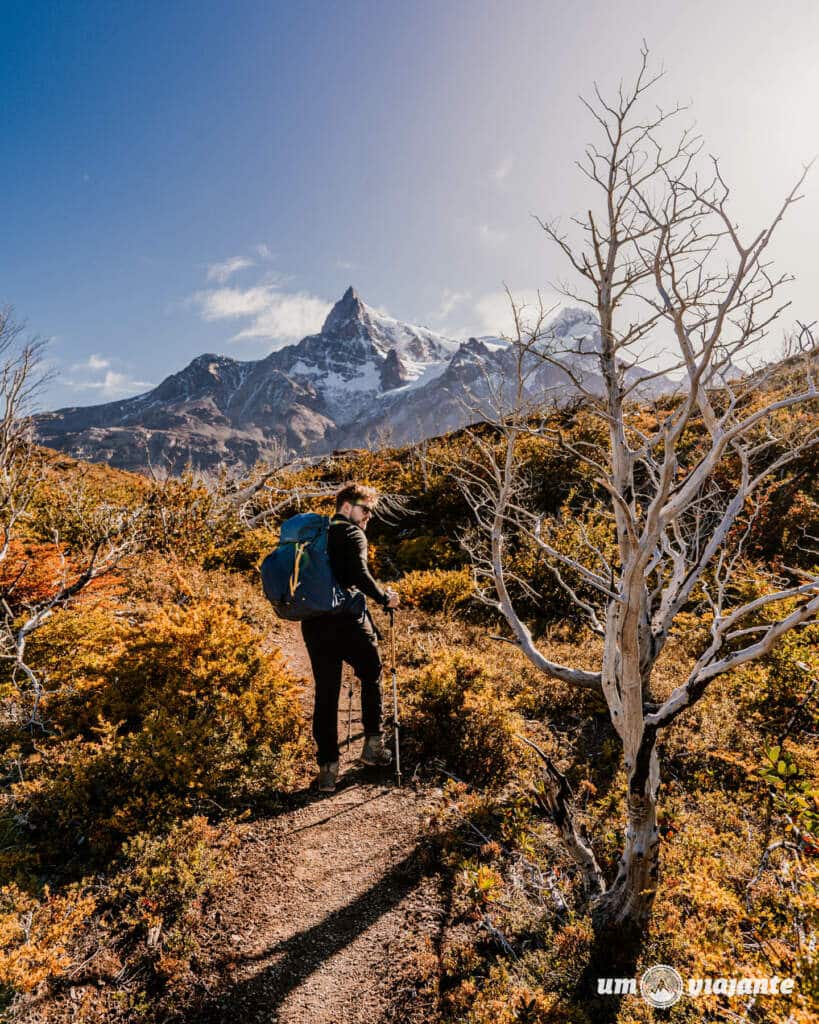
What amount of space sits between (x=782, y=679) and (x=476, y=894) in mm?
3821

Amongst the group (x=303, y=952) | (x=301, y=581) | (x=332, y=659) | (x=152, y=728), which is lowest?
(x=303, y=952)

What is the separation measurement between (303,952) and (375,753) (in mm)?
1716

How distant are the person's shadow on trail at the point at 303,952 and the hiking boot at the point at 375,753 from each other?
1101mm

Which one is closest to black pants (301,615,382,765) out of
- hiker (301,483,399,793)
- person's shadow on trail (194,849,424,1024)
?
hiker (301,483,399,793)

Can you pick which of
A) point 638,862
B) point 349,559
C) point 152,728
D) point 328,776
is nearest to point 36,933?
point 152,728

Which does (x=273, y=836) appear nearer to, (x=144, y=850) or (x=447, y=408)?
(x=144, y=850)

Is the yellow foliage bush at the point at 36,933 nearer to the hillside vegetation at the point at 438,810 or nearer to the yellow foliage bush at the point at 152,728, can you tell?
the hillside vegetation at the point at 438,810

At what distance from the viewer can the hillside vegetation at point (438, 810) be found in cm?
248

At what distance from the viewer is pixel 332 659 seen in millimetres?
3879

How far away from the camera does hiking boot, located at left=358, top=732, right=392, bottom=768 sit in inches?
174

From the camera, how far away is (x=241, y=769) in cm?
402

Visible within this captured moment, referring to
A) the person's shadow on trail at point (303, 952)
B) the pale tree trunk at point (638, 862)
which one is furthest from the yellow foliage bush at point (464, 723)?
the pale tree trunk at point (638, 862)

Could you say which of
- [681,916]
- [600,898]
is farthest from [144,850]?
[681,916]

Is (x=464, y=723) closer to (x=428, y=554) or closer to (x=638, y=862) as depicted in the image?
(x=638, y=862)
